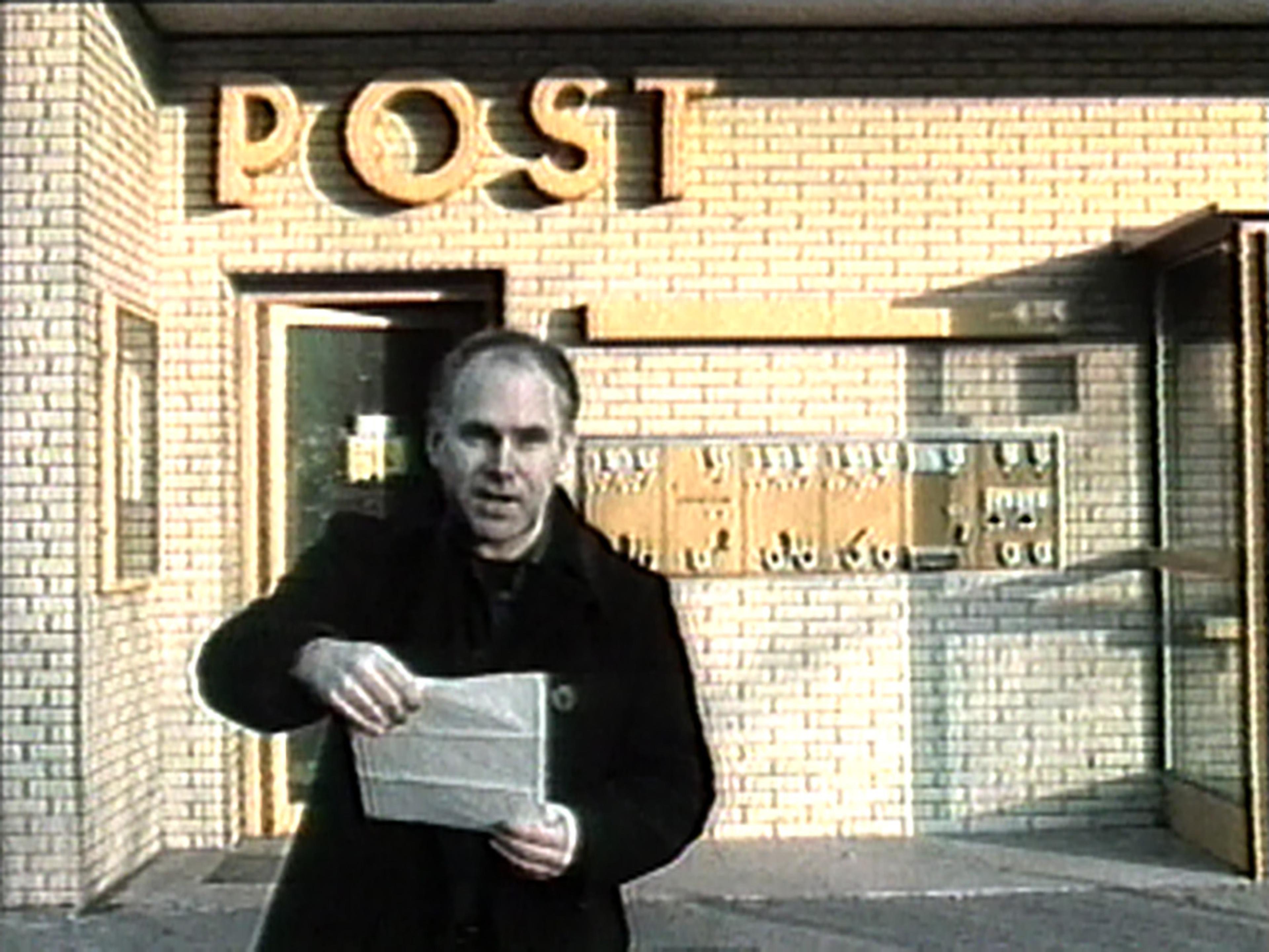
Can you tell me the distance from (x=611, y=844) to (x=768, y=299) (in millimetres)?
5233

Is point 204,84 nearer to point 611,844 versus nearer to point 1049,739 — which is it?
point 1049,739

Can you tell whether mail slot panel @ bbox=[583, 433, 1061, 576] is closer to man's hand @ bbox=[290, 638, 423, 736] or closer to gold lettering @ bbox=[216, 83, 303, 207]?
gold lettering @ bbox=[216, 83, 303, 207]

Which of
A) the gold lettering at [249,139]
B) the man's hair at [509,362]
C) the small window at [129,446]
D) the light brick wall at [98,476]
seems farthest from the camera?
the gold lettering at [249,139]

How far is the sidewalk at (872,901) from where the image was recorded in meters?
6.37

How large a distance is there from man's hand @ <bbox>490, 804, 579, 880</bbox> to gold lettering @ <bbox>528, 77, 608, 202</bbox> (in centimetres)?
526

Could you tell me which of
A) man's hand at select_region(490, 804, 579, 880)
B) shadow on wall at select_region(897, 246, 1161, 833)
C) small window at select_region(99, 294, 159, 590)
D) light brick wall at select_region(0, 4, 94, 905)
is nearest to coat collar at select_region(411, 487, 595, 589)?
man's hand at select_region(490, 804, 579, 880)

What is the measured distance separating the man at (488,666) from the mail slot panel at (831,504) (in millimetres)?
5031

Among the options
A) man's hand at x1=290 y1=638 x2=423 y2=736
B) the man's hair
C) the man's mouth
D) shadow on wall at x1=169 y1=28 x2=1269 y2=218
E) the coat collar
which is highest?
shadow on wall at x1=169 y1=28 x2=1269 y2=218

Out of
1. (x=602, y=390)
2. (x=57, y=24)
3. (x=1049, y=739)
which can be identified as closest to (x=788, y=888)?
(x=1049, y=739)

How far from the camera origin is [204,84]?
24.9 feet

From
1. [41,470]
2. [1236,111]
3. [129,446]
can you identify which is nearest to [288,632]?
[41,470]

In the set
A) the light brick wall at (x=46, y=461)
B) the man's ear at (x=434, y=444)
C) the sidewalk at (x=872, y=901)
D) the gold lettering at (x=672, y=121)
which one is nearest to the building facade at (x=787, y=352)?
the gold lettering at (x=672, y=121)

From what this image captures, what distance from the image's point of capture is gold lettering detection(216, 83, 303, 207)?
7555mm

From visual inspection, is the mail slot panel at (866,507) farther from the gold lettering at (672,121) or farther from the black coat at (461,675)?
the black coat at (461,675)
